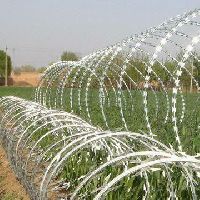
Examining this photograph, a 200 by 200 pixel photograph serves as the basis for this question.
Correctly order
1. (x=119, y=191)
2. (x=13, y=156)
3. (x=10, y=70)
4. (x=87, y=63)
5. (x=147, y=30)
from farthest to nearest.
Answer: (x=10, y=70)
(x=87, y=63)
(x=13, y=156)
(x=147, y=30)
(x=119, y=191)

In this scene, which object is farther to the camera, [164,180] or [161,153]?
[164,180]

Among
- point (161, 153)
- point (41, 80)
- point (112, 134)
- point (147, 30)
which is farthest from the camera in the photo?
point (41, 80)

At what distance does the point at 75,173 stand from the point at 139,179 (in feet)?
4.73

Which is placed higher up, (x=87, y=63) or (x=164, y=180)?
(x=87, y=63)

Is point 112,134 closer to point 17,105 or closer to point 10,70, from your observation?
point 17,105

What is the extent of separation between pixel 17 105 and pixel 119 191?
4496 mm

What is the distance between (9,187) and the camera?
6.70 m

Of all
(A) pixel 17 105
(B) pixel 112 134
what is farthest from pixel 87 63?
(B) pixel 112 134

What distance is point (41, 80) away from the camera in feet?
42.2

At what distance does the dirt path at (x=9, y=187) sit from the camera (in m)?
6.15

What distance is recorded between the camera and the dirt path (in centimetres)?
615

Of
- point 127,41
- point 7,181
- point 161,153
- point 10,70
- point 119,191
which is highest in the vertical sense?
point 127,41

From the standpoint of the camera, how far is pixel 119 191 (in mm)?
4633

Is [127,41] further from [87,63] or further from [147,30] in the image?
[87,63]
